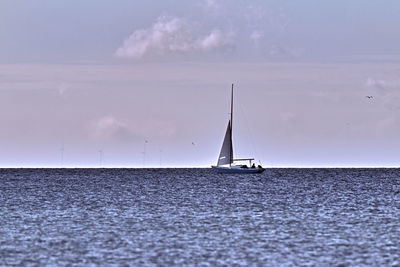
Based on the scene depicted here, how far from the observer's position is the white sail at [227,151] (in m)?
192

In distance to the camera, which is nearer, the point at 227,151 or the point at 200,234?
the point at 200,234

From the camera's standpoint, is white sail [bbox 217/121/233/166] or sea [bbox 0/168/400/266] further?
white sail [bbox 217/121/233/166]

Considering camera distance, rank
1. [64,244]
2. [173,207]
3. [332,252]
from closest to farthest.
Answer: [332,252], [64,244], [173,207]

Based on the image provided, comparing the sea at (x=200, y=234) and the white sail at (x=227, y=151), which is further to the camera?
the white sail at (x=227, y=151)

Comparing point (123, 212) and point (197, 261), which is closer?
point (197, 261)

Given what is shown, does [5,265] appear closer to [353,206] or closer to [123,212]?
[123,212]

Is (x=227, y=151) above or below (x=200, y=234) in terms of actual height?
above

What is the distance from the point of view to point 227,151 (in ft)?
638

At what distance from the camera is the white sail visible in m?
192

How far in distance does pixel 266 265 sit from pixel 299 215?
35164 mm

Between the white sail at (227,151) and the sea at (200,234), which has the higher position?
the white sail at (227,151)

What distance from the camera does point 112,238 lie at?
195ft

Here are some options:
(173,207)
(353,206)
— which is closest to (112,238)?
(173,207)

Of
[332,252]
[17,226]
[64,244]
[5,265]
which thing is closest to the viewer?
[5,265]
